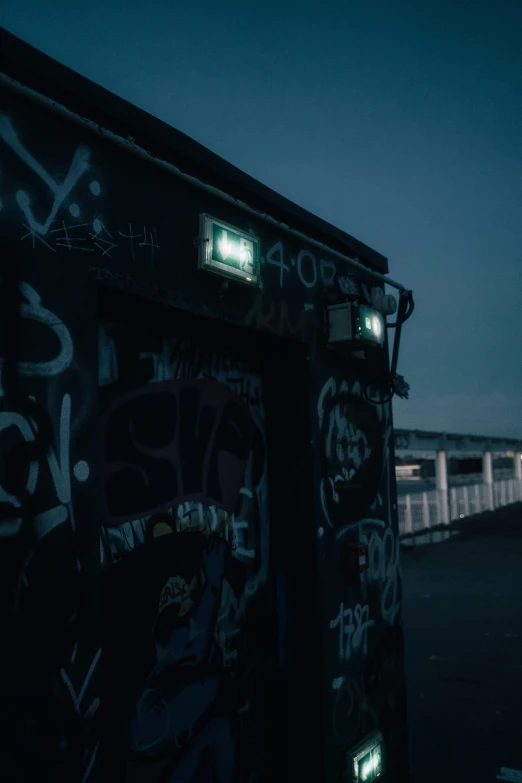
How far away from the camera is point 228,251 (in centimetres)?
294

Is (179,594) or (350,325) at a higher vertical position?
(350,325)

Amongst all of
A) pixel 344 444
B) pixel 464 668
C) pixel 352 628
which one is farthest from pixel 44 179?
pixel 464 668

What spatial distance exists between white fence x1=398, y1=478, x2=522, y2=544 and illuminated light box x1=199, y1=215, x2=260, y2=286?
14.1m

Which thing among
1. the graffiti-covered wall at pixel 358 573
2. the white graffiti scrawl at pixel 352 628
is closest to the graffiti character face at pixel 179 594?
the graffiti-covered wall at pixel 358 573

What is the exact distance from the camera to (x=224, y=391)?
11.1 ft

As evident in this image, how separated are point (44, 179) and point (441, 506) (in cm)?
1888

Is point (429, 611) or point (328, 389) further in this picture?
point (429, 611)

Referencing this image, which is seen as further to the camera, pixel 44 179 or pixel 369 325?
pixel 369 325

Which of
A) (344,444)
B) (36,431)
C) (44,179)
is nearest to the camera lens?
(36,431)

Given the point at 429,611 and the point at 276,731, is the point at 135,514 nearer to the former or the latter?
the point at 276,731

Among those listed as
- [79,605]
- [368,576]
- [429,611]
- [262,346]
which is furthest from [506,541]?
[79,605]

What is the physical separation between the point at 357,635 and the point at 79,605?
2429 millimetres

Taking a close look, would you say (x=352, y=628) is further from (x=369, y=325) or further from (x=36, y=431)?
(x=36, y=431)

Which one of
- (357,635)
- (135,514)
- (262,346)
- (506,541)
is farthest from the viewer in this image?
(506,541)
